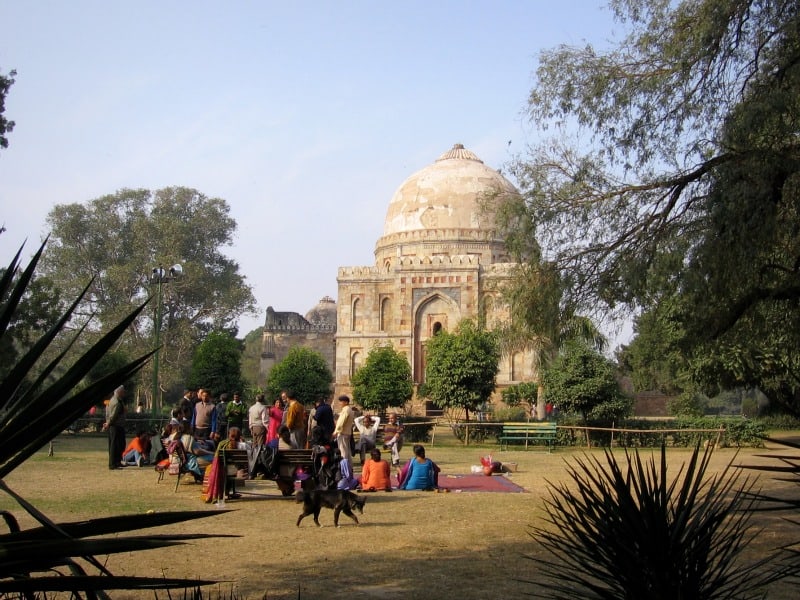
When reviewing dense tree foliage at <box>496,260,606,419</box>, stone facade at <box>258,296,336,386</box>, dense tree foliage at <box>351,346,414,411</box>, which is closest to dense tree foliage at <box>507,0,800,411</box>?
dense tree foliage at <box>496,260,606,419</box>

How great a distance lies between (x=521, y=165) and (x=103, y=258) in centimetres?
3272

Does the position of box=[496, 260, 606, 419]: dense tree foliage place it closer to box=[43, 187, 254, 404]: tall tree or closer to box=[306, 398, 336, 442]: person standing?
box=[306, 398, 336, 442]: person standing

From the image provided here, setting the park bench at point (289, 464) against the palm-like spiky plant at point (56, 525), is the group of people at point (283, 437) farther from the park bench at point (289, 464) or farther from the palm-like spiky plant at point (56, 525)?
the palm-like spiky plant at point (56, 525)

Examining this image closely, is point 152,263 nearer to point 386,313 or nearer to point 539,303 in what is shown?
point 386,313

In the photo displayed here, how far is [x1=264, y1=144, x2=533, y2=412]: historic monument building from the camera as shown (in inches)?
1494

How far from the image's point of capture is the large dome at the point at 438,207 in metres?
40.5

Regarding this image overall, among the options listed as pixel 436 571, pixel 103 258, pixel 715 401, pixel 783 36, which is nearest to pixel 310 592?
pixel 436 571

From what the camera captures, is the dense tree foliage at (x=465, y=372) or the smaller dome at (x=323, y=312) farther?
the smaller dome at (x=323, y=312)

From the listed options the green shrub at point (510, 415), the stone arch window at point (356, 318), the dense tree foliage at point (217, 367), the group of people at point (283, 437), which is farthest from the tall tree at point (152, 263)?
the group of people at point (283, 437)

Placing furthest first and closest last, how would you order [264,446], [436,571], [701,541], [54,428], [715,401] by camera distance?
[715,401] → [264,446] → [436,571] → [701,541] → [54,428]

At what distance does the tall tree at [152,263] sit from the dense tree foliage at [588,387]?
20.8 metres

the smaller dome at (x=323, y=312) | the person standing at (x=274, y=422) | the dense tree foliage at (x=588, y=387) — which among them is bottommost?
the person standing at (x=274, y=422)

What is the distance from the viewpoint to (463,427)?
21.5 meters

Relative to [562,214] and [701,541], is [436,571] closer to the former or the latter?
[701,541]
